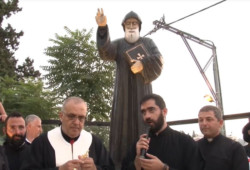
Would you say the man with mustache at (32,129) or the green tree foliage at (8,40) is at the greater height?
the green tree foliage at (8,40)

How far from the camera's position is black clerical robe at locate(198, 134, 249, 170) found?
428cm

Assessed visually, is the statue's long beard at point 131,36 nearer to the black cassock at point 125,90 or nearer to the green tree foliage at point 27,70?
the black cassock at point 125,90

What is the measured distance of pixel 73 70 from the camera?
16266mm

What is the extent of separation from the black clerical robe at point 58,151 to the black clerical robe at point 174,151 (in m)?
0.35

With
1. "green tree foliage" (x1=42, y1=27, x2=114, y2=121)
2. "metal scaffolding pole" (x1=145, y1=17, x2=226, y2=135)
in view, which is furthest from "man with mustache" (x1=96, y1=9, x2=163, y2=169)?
"green tree foliage" (x1=42, y1=27, x2=114, y2=121)

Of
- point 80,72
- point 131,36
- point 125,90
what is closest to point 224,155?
point 125,90

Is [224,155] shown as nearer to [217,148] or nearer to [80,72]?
[217,148]

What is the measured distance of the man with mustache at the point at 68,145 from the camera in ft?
12.7

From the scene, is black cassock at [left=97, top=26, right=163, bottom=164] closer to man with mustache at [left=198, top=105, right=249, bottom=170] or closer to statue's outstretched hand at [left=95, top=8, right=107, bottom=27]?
statue's outstretched hand at [left=95, top=8, right=107, bottom=27]

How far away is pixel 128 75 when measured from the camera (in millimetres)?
5723

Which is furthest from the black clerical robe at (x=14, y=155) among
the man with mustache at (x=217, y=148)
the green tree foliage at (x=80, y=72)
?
the green tree foliage at (x=80, y=72)

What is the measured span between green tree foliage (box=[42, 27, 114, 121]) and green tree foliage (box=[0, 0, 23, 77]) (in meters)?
6.71

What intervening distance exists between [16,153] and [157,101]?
A: 268 centimetres

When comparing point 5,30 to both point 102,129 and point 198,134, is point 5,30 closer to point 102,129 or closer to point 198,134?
point 102,129
